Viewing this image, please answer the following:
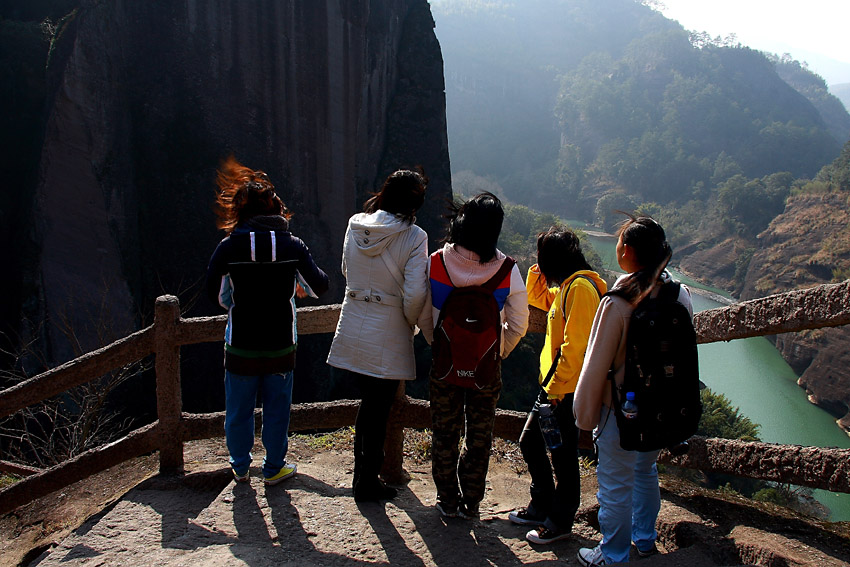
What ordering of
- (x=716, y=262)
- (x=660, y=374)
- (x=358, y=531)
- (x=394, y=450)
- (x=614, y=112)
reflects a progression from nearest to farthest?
1. (x=660, y=374)
2. (x=358, y=531)
3. (x=394, y=450)
4. (x=716, y=262)
5. (x=614, y=112)

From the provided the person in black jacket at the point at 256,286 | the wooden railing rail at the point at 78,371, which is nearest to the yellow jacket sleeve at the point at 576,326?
the person in black jacket at the point at 256,286

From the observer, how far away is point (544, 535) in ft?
8.39

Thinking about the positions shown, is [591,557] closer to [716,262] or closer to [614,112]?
[716,262]

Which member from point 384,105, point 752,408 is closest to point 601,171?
point 752,408

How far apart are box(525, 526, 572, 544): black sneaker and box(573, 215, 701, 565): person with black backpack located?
0.21m

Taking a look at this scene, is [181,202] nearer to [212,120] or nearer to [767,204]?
[212,120]

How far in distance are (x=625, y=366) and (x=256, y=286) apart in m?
1.49

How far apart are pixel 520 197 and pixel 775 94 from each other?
44039mm

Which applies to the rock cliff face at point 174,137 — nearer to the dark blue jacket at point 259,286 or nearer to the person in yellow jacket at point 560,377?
the dark blue jacket at point 259,286

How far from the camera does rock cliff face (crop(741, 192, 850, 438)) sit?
108 feet

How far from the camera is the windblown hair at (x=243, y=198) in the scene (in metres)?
Answer: 2.74

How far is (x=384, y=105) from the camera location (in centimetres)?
2217

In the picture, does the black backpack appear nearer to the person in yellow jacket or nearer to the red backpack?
the person in yellow jacket

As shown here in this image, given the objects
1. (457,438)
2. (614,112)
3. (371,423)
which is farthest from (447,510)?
(614,112)
